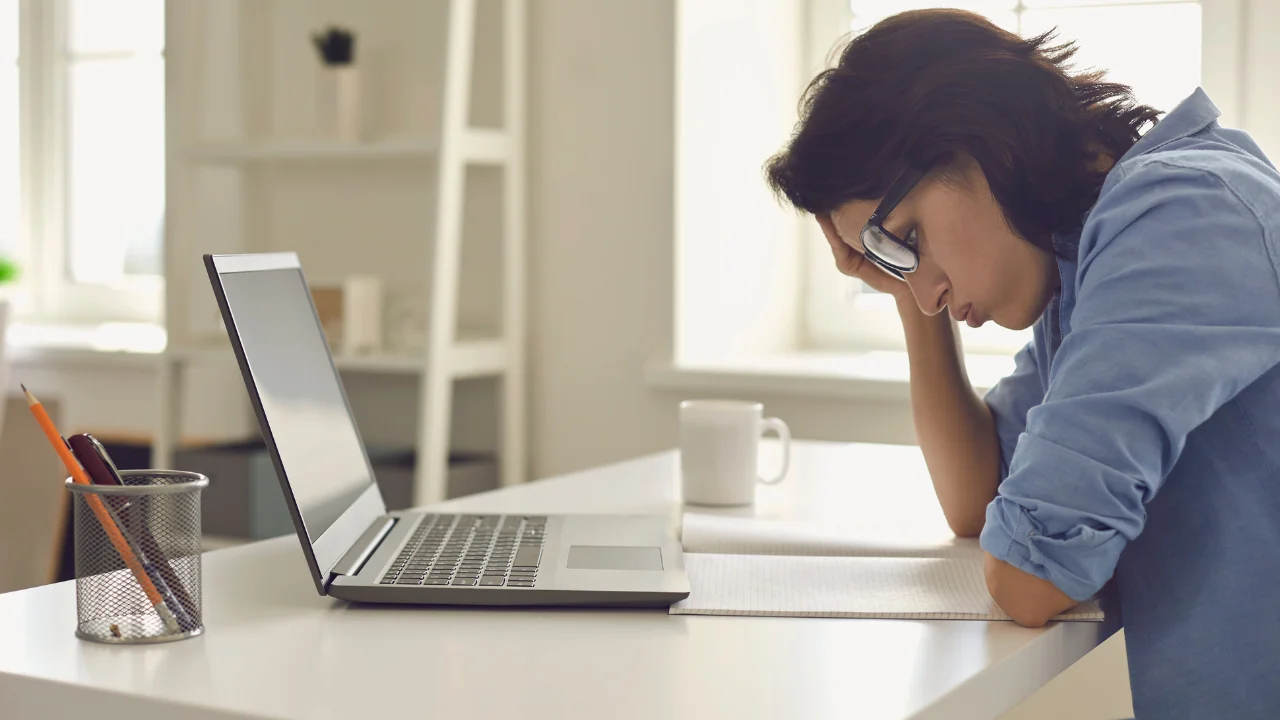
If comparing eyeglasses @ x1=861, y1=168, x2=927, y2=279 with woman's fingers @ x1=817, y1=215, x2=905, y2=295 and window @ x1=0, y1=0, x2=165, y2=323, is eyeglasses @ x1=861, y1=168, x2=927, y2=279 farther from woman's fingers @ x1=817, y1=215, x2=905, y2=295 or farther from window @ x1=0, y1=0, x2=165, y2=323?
window @ x1=0, y1=0, x2=165, y2=323

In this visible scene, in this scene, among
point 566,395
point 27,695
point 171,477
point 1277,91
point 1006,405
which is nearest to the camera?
point 27,695

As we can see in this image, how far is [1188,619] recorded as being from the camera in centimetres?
89

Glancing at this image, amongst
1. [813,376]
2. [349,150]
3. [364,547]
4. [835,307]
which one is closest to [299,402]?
[364,547]

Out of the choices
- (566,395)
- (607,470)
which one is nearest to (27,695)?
(607,470)

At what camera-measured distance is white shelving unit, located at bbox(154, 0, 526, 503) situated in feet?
7.71

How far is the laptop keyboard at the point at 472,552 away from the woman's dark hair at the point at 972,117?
0.39 meters

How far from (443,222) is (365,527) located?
4.44 ft

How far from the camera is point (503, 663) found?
2.42 feet

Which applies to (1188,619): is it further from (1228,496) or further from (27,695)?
(27,695)

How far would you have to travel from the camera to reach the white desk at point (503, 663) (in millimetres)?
670

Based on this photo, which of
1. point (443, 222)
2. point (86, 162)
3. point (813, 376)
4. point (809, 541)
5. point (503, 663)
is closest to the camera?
point (503, 663)

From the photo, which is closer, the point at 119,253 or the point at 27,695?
the point at 27,695

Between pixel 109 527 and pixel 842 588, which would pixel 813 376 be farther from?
pixel 109 527

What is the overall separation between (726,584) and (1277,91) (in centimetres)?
166
